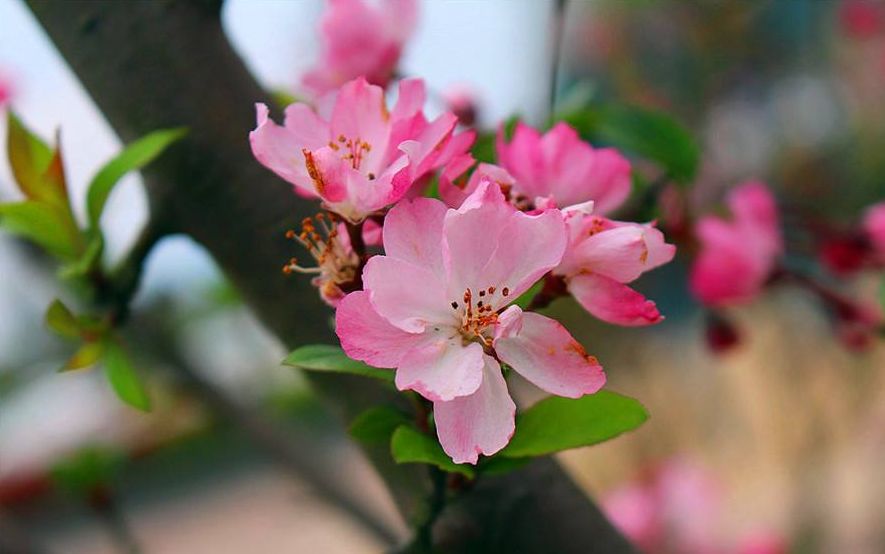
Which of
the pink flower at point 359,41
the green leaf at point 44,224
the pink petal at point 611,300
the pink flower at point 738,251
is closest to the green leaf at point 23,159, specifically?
the green leaf at point 44,224

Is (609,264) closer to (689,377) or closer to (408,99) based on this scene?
(408,99)

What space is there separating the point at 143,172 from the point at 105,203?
0.10 ft

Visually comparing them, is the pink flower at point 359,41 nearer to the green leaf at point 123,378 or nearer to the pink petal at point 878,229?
the green leaf at point 123,378

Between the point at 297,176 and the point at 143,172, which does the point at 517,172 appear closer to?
the point at 297,176

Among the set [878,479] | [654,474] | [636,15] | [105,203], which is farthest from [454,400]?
[878,479]

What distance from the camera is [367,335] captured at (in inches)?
10.5

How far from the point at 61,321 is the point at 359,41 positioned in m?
0.27

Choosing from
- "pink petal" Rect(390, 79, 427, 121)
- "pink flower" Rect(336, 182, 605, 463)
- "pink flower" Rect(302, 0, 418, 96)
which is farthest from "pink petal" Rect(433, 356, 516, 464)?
"pink flower" Rect(302, 0, 418, 96)

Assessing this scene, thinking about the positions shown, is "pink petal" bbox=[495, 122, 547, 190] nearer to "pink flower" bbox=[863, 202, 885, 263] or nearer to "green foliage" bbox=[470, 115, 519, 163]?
"green foliage" bbox=[470, 115, 519, 163]

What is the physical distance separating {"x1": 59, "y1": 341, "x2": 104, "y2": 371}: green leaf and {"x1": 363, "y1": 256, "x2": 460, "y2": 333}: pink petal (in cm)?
19

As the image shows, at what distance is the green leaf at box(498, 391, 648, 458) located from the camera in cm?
30

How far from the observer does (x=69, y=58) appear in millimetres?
431

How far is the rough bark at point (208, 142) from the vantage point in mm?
409

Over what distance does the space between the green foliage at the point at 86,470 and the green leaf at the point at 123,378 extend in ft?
1.13
